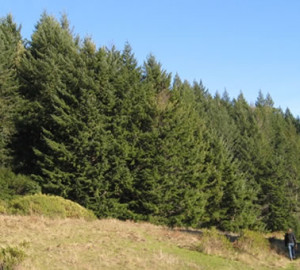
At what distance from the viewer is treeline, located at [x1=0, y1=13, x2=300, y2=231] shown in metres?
24.4

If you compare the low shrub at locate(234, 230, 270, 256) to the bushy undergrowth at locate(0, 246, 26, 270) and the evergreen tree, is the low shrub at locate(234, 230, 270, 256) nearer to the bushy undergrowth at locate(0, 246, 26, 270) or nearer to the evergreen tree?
the bushy undergrowth at locate(0, 246, 26, 270)

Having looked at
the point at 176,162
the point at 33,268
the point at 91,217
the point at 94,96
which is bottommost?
the point at 33,268

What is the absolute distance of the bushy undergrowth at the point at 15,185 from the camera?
77.2 feet

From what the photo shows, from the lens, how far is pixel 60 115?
84.1 ft

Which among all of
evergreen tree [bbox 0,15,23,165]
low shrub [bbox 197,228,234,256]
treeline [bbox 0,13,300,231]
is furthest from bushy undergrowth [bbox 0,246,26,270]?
evergreen tree [bbox 0,15,23,165]

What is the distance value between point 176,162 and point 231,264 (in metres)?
15.0

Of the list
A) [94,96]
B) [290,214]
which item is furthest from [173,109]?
[290,214]

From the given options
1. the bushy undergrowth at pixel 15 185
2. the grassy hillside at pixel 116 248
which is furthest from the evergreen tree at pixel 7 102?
the grassy hillside at pixel 116 248

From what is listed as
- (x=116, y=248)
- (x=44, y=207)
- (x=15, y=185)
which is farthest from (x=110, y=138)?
(x=116, y=248)

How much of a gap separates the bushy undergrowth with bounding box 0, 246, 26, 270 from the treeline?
1574 centimetres

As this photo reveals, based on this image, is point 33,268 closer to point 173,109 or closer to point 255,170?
point 173,109

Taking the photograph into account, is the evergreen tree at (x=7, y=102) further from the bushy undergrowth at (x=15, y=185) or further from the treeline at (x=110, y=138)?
the bushy undergrowth at (x=15, y=185)

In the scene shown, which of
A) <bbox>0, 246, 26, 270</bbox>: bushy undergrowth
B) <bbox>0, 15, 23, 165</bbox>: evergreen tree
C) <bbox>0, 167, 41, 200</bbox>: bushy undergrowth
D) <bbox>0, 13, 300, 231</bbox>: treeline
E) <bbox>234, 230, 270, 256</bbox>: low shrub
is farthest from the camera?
<bbox>0, 15, 23, 165</bbox>: evergreen tree

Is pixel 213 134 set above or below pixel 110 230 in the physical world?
above
